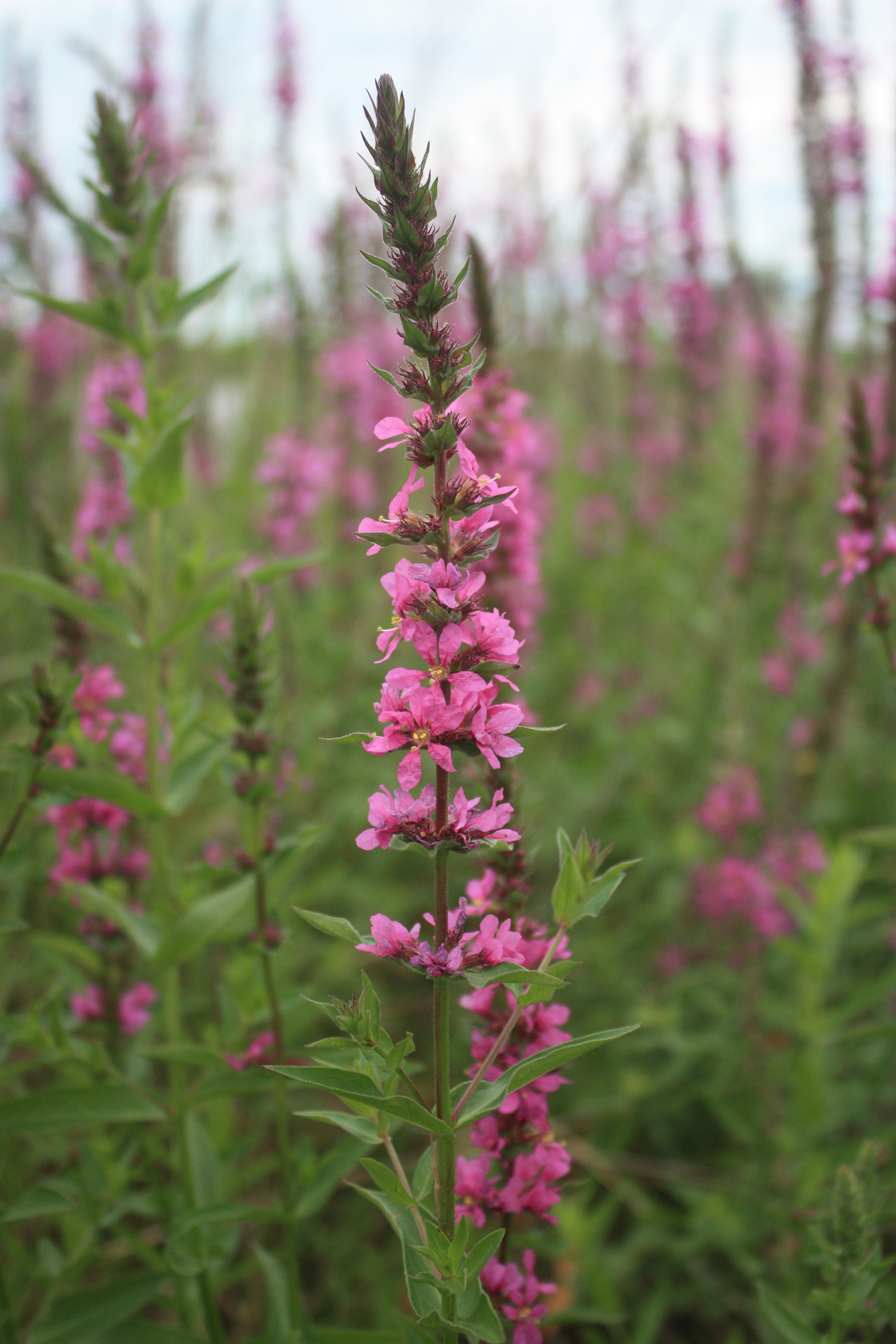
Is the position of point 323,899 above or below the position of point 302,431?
below

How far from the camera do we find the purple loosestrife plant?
4.52ft

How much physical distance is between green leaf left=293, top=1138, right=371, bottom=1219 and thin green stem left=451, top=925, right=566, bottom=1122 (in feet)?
2.49

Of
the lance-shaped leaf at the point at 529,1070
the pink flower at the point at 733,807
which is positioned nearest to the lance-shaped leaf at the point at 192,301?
the lance-shaped leaf at the point at 529,1070

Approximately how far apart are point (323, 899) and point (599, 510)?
163 inches

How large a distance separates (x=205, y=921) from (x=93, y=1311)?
892 millimetres

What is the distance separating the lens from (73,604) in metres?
2.34

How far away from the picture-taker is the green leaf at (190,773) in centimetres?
241

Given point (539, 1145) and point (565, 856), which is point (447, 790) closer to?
point (565, 856)

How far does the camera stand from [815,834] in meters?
5.11

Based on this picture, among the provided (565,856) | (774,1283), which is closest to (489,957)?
(565,856)

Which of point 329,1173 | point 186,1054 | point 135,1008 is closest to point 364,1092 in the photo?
→ point 186,1054

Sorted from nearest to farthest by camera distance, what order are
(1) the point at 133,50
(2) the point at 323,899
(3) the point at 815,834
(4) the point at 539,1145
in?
(4) the point at 539,1145 < (2) the point at 323,899 < (3) the point at 815,834 < (1) the point at 133,50

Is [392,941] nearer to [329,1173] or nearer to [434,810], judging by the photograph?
[434,810]

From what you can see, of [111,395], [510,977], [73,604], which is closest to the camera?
[510,977]
